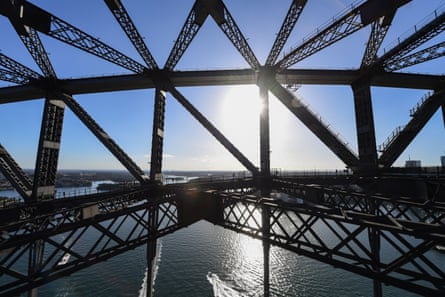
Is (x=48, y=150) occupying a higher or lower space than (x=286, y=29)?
lower

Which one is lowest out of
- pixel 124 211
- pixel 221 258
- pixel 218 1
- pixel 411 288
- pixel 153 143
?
pixel 221 258

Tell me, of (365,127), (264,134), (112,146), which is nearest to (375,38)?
(365,127)

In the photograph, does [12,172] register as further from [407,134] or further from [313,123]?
[407,134]

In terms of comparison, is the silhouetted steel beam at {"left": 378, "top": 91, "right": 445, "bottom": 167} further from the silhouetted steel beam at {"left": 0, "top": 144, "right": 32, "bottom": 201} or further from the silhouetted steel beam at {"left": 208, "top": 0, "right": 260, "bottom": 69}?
the silhouetted steel beam at {"left": 0, "top": 144, "right": 32, "bottom": 201}

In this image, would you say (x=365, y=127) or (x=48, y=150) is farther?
(x=365, y=127)

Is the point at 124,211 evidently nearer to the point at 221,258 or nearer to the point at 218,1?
the point at 218,1

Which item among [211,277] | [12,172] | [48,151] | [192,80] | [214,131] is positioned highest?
[192,80]

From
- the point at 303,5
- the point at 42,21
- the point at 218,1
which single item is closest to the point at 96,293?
the point at 42,21
